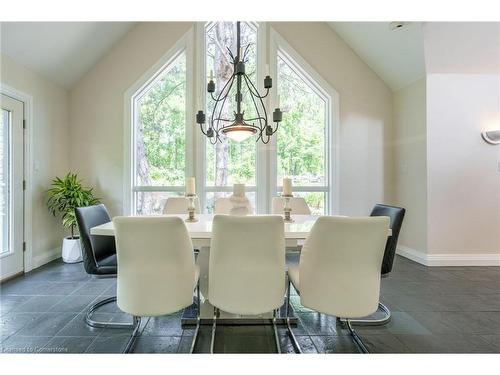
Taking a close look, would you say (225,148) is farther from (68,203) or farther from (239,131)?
(68,203)

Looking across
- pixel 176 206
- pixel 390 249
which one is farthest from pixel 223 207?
pixel 390 249

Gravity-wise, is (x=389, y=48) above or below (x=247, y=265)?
above

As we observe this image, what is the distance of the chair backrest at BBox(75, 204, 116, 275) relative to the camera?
1.89m

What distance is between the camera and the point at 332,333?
184 cm

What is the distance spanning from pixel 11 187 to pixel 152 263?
256 cm

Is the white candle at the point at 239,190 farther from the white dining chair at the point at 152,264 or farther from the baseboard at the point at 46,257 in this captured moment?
the baseboard at the point at 46,257

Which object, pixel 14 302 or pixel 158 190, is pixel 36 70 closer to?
pixel 158 190

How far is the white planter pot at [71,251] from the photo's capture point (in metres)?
3.33

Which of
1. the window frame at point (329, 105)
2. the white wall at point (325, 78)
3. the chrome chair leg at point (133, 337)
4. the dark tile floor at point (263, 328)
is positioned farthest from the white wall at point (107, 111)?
the chrome chair leg at point (133, 337)

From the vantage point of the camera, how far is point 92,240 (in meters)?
2.03

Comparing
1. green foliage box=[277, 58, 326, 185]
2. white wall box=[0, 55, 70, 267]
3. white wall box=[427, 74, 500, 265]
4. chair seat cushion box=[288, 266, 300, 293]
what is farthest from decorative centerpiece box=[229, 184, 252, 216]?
white wall box=[0, 55, 70, 267]

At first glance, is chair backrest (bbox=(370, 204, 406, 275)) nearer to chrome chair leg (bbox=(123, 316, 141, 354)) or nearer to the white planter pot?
chrome chair leg (bbox=(123, 316, 141, 354))

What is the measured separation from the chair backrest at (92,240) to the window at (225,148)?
1771 mm
